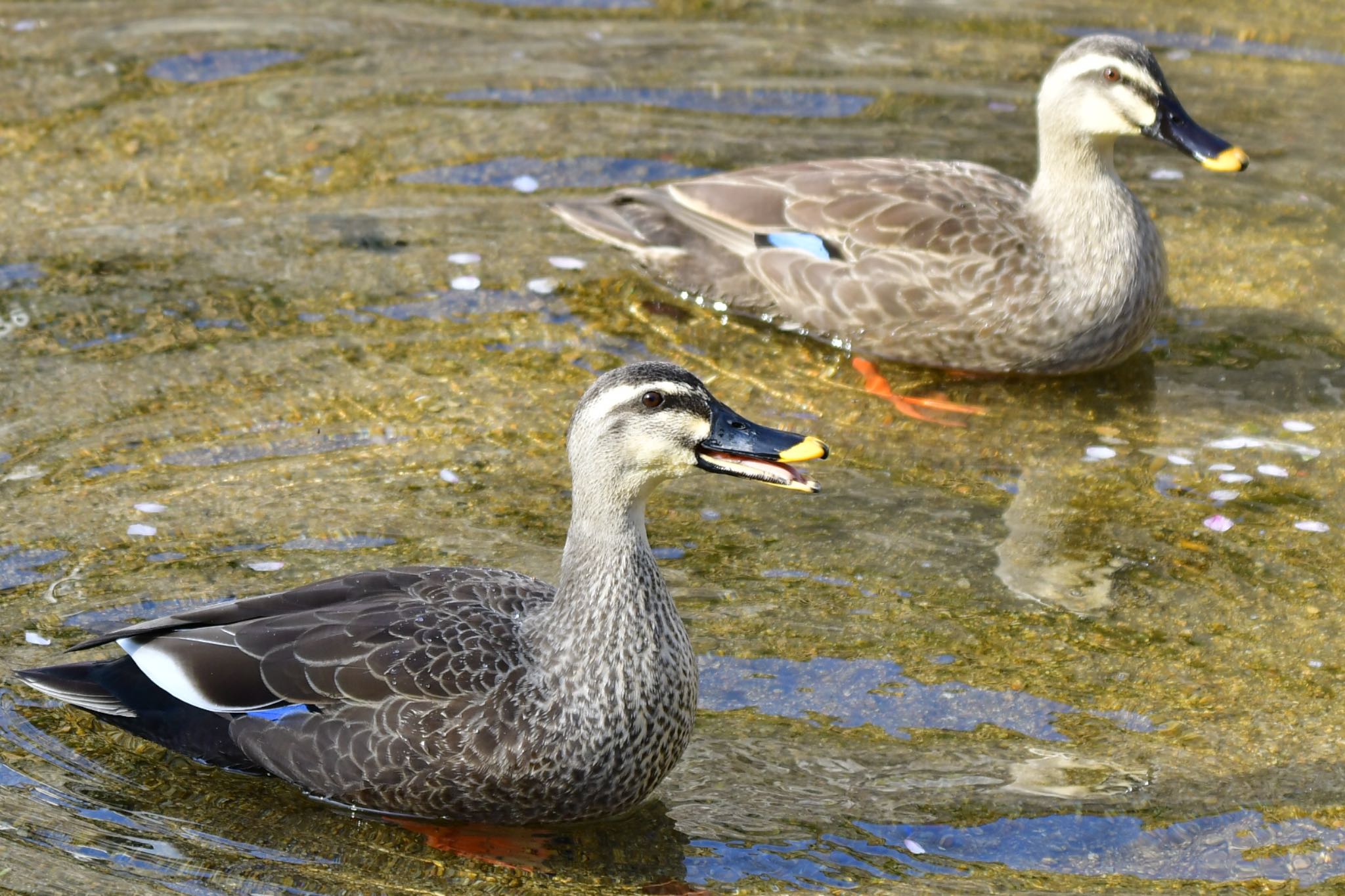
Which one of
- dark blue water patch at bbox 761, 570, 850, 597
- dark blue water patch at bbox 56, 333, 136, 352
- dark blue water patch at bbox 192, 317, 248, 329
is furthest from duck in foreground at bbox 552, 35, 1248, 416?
dark blue water patch at bbox 56, 333, 136, 352

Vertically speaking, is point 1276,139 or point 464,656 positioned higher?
point 1276,139

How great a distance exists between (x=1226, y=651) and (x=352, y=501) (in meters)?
3.65

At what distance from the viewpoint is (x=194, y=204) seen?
31.4ft

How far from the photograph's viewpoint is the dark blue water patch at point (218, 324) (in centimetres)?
837

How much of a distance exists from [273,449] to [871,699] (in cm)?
303

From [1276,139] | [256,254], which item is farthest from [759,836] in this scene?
[1276,139]

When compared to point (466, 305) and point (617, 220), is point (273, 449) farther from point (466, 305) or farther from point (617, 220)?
point (617, 220)

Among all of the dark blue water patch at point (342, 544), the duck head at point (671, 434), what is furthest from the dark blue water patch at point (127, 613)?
the duck head at point (671, 434)

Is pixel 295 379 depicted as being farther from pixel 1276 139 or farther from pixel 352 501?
pixel 1276 139

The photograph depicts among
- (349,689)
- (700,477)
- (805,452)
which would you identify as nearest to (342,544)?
(349,689)

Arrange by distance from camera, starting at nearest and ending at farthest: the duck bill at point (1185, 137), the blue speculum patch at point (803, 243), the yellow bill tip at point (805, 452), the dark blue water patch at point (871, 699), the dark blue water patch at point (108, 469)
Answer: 1. the yellow bill tip at point (805, 452)
2. the dark blue water patch at point (871, 699)
3. the dark blue water patch at point (108, 469)
4. the duck bill at point (1185, 137)
5. the blue speculum patch at point (803, 243)

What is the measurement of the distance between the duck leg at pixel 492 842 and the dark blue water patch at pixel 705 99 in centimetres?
650

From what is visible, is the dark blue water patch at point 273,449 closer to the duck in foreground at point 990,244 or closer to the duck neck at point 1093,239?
the duck in foreground at point 990,244

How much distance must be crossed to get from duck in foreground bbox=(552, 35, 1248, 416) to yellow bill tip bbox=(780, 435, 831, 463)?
313cm
